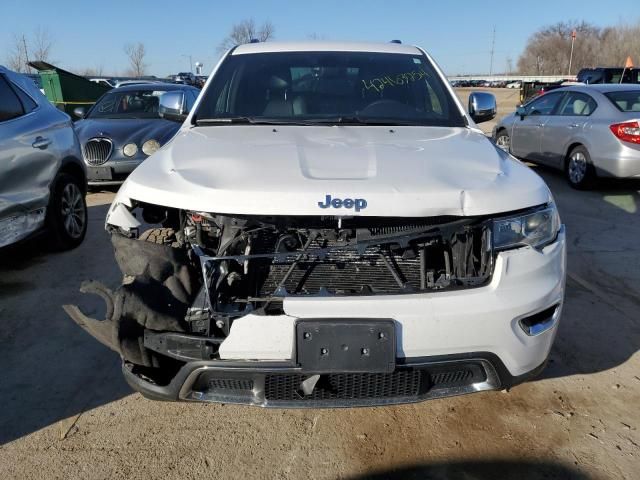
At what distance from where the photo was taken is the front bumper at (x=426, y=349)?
6.77ft

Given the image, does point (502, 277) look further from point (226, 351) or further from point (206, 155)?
point (206, 155)

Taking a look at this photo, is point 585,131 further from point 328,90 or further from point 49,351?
point 49,351

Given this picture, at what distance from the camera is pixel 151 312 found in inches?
84.0

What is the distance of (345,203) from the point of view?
81.4 inches

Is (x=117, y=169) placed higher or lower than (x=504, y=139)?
higher

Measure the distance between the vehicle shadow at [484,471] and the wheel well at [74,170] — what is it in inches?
160

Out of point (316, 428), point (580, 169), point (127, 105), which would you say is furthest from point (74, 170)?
point (580, 169)

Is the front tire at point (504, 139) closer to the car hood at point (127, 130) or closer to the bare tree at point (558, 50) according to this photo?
the car hood at point (127, 130)

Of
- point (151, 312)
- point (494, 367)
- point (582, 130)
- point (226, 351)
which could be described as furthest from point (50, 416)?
point (582, 130)

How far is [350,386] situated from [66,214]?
391 centimetres

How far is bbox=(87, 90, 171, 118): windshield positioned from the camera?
8.53m

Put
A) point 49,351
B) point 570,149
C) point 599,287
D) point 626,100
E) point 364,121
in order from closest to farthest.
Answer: point 364,121 → point 49,351 → point 599,287 → point 626,100 → point 570,149

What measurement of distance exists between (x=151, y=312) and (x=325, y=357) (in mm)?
689

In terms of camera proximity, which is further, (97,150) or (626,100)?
(626,100)
